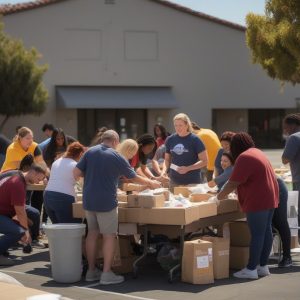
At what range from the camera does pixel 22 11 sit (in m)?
34.4

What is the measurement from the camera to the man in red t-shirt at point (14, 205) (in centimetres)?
888

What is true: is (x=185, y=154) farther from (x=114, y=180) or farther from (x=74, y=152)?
(x=114, y=180)

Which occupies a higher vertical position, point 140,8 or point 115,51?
point 140,8

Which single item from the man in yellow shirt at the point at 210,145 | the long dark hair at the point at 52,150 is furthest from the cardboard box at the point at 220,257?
the long dark hair at the point at 52,150

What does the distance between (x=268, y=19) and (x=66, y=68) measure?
52.9 ft

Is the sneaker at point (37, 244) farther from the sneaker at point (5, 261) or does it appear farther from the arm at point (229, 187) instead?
the arm at point (229, 187)

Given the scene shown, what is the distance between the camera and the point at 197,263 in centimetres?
787

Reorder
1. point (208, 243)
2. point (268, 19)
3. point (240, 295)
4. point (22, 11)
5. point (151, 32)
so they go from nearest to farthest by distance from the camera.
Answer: point (240, 295), point (208, 243), point (268, 19), point (22, 11), point (151, 32)

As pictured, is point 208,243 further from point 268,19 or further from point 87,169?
point 268,19

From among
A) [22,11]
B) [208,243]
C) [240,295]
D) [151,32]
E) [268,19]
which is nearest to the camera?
[240,295]

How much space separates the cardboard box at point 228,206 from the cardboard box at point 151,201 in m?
0.81

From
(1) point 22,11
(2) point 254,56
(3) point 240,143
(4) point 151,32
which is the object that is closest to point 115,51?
(4) point 151,32

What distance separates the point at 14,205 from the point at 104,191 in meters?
1.58

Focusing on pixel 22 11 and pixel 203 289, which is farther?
pixel 22 11
